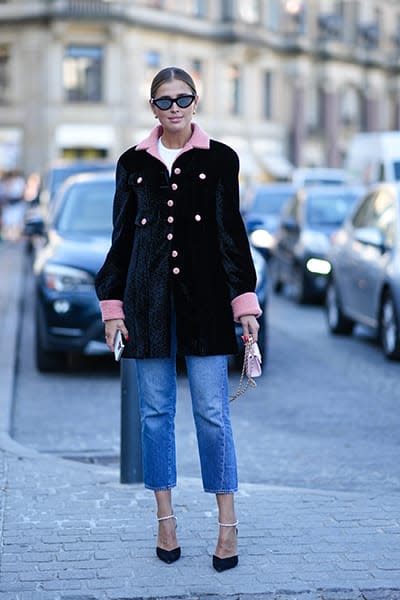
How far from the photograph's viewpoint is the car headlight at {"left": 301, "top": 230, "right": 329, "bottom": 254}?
17.5m

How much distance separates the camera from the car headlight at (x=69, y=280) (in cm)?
1065

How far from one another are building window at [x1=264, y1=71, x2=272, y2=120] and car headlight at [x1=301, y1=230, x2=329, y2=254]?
3914 centimetres

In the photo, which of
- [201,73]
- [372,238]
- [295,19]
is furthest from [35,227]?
[295,19]

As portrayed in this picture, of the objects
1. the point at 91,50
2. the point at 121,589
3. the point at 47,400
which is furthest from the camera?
the point at 91,50

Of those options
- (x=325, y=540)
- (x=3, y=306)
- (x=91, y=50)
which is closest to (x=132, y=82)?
(x=91, y=50)

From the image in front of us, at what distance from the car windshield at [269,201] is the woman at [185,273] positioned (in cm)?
2030

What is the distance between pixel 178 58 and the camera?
51.1 metres

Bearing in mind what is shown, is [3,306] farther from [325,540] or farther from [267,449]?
[325,540]

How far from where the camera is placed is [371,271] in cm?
1239

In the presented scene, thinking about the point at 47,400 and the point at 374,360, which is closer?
the point at 47,400

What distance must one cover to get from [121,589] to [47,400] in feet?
16.9

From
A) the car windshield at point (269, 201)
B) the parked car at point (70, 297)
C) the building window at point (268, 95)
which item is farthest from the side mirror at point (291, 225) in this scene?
the building window at point (268, 95)

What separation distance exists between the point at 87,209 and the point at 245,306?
7.40 metres

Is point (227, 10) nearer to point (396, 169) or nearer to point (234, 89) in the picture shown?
point (234, 89)
